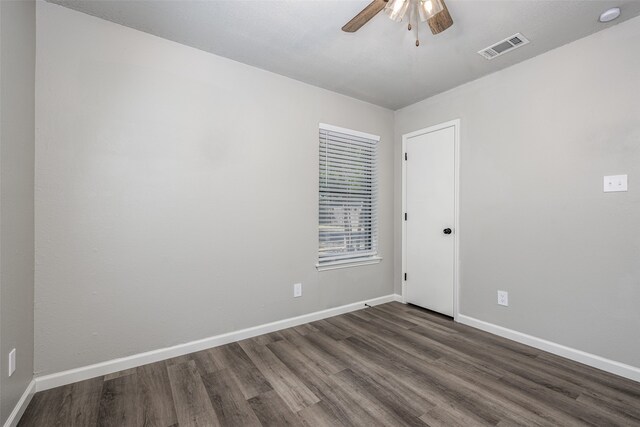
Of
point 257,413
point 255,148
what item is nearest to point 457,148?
point 255,148

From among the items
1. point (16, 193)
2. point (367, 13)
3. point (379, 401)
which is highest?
point (367, 13)

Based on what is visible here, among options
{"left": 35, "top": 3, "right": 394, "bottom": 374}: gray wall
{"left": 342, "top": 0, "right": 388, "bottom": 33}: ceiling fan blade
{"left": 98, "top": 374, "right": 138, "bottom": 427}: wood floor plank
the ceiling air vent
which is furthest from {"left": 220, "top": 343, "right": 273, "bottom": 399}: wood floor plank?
the ceiling air vent

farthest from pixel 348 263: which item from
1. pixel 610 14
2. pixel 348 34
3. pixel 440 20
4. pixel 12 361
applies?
pixel 610 14

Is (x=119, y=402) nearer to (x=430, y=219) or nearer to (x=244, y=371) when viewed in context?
(x=244, y=371)

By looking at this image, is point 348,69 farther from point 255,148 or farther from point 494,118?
point 494,118

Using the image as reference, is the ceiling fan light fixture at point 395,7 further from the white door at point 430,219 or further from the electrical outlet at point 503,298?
the electrical outlet at point 503,298

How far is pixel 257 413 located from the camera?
64.9 inches

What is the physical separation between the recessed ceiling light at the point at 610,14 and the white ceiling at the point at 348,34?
0.14 feet

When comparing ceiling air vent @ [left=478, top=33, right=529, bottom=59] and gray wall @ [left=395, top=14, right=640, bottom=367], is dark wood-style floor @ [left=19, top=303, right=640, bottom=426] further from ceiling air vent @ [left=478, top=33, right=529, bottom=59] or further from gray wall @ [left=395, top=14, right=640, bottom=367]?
ceiling air vent @ [left=478, top=33, right=529, bottom=59]

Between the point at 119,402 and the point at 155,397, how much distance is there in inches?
8.0

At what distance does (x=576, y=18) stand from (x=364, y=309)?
10.6ft

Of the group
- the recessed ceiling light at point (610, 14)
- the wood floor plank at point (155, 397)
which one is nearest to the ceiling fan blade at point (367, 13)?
the recessed ceiling light at point (610, 14)

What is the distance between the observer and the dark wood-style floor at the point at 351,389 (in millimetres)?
1610

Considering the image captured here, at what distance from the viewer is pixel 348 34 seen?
215cm
